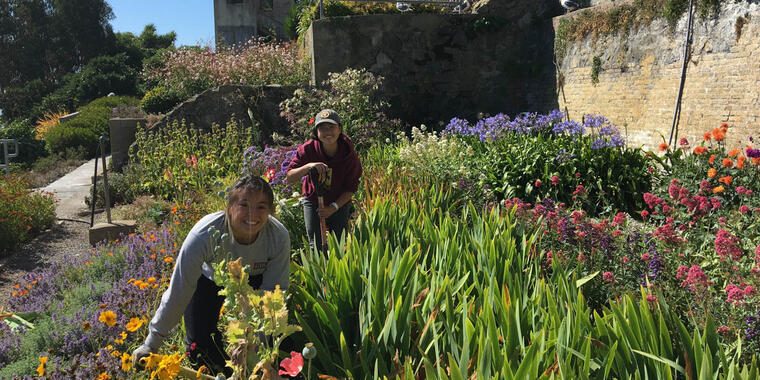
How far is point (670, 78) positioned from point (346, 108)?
5.02m

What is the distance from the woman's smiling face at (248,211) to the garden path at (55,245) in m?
2.69

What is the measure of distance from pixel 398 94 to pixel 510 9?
2.88 metres

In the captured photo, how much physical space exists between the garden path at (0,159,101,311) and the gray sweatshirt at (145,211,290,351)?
2.42 metres

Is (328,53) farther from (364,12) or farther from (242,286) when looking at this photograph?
(242,286)

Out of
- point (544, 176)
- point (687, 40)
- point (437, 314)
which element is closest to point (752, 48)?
point (687, 40)

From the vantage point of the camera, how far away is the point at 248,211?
218 cm

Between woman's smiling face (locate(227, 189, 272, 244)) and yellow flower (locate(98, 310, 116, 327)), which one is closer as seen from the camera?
woman's smiling face (locate(227, 189, 272, 244))

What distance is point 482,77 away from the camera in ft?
36.1

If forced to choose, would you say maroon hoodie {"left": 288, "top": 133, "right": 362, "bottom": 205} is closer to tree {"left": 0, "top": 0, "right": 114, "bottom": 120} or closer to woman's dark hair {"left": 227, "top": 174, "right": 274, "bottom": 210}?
woman's dark hair {"left": 227, "top": 174, "right": 274, "bottom": 210}

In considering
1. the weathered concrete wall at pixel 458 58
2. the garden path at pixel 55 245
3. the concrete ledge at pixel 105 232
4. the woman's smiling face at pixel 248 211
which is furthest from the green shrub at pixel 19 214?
the weathered concrete wall at pixel 458 58

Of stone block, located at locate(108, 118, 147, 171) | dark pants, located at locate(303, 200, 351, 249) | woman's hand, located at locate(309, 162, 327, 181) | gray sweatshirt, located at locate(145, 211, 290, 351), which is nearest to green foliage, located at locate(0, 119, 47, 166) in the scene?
stone block, located at locate(108, 118, 147, 171)

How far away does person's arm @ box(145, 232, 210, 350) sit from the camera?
2.16 metres

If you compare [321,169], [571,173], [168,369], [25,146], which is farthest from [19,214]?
[25,146]

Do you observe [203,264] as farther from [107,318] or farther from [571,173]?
[571,173]
